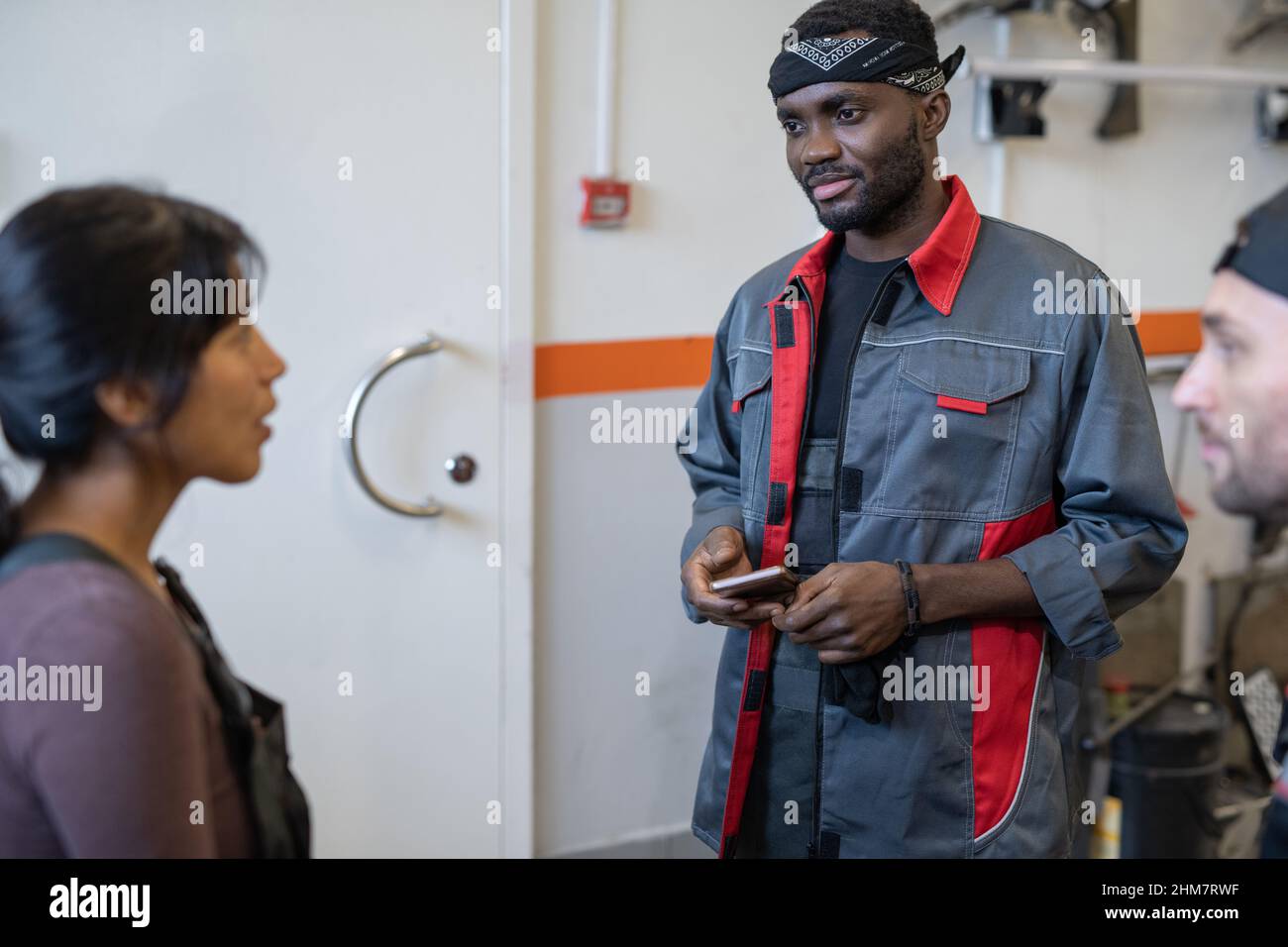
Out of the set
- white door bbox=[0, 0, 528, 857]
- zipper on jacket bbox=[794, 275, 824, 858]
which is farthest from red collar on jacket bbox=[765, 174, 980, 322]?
white door bbox=[0, 0, 528, 857]

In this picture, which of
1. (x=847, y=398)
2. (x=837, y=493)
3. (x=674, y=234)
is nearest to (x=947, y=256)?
(x=847, y=398)

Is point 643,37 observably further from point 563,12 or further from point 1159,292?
point 1159,292

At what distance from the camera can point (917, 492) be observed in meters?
1.22

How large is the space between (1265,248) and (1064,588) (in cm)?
42

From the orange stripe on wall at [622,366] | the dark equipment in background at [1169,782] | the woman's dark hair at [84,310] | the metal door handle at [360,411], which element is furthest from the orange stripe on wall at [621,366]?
the dark equipment in background at [1169,782]

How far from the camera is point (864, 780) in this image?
1268mm

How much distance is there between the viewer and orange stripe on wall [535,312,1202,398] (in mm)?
1733

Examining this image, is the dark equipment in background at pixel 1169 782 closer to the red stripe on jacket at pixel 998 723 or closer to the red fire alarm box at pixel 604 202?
the red stripe on jacket at pixel 998 723

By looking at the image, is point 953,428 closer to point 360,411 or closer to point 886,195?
point 886,195

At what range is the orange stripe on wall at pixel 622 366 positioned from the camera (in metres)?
1.73

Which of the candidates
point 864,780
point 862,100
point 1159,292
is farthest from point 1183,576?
point 862,100

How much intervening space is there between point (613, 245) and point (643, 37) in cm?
31

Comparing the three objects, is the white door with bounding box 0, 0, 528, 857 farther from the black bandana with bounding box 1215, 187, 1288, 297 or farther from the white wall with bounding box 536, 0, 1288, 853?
the black bandana with bounding box 1215, 187, 1288, 297
